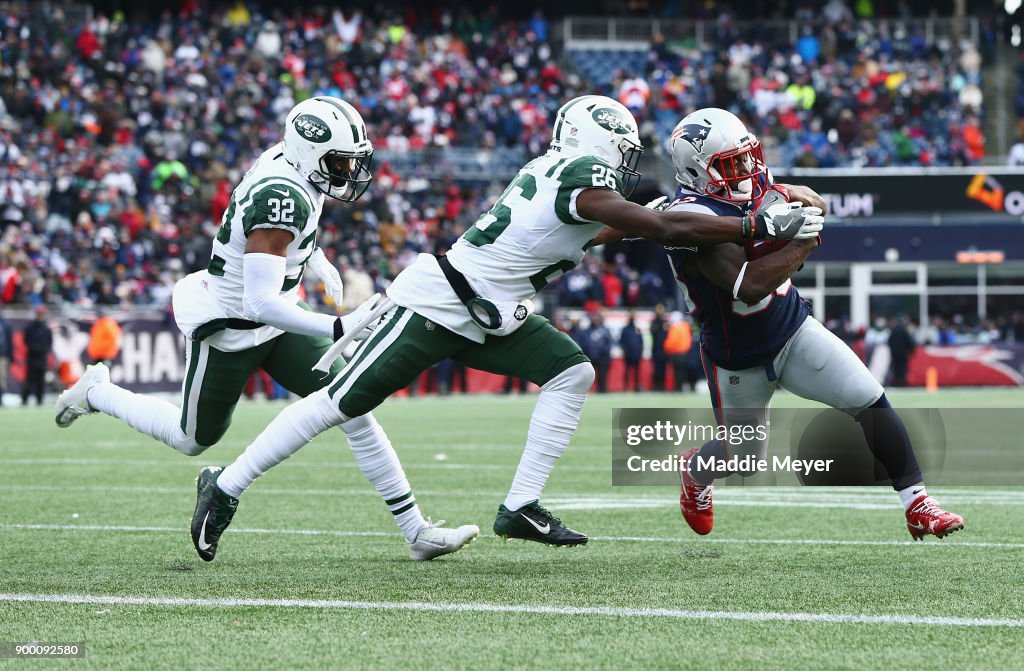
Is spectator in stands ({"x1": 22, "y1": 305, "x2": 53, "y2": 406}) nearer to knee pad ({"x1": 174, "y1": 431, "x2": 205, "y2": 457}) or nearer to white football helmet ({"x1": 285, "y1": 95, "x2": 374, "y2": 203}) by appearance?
knee pad ({"x1": 174, "y1": 431, "x2": 205, "y2": 457})

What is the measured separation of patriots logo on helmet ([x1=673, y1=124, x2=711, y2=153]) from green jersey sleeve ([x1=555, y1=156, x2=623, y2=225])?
0.35 meters

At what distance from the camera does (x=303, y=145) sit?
18.7 feet

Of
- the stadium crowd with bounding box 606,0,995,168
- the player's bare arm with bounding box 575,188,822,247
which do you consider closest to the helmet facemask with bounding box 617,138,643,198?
the player's bare arm with bounding box 575,188,822,247

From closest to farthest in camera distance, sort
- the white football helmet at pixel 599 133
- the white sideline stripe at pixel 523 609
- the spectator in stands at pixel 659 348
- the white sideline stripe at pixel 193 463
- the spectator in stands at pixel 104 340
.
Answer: the white sideline stripe at pixel 523 609, the white football helmet at pixel 599 133, the white sideline stripe at pixel 193 463, the spectator in stands at pixel 104 340, the spectator in stands at pixel 659 348

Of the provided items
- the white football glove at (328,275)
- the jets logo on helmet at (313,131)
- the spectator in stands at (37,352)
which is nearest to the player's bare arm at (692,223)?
the jets logo on helmet at (313,131)

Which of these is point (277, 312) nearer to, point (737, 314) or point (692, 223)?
point (692, 223)

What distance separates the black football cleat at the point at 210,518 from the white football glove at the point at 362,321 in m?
0.73

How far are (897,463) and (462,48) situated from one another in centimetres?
2505

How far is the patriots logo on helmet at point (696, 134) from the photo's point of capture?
18.0 feet

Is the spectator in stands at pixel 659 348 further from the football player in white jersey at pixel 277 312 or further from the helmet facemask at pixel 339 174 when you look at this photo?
the helmet facemask at pixel 339 174

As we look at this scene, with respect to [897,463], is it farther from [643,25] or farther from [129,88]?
[643,25]

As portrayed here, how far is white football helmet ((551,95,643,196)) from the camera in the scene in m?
5.47

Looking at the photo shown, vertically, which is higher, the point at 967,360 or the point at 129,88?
the point at 129,88

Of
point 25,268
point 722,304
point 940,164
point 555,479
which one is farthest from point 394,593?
point 940,164
